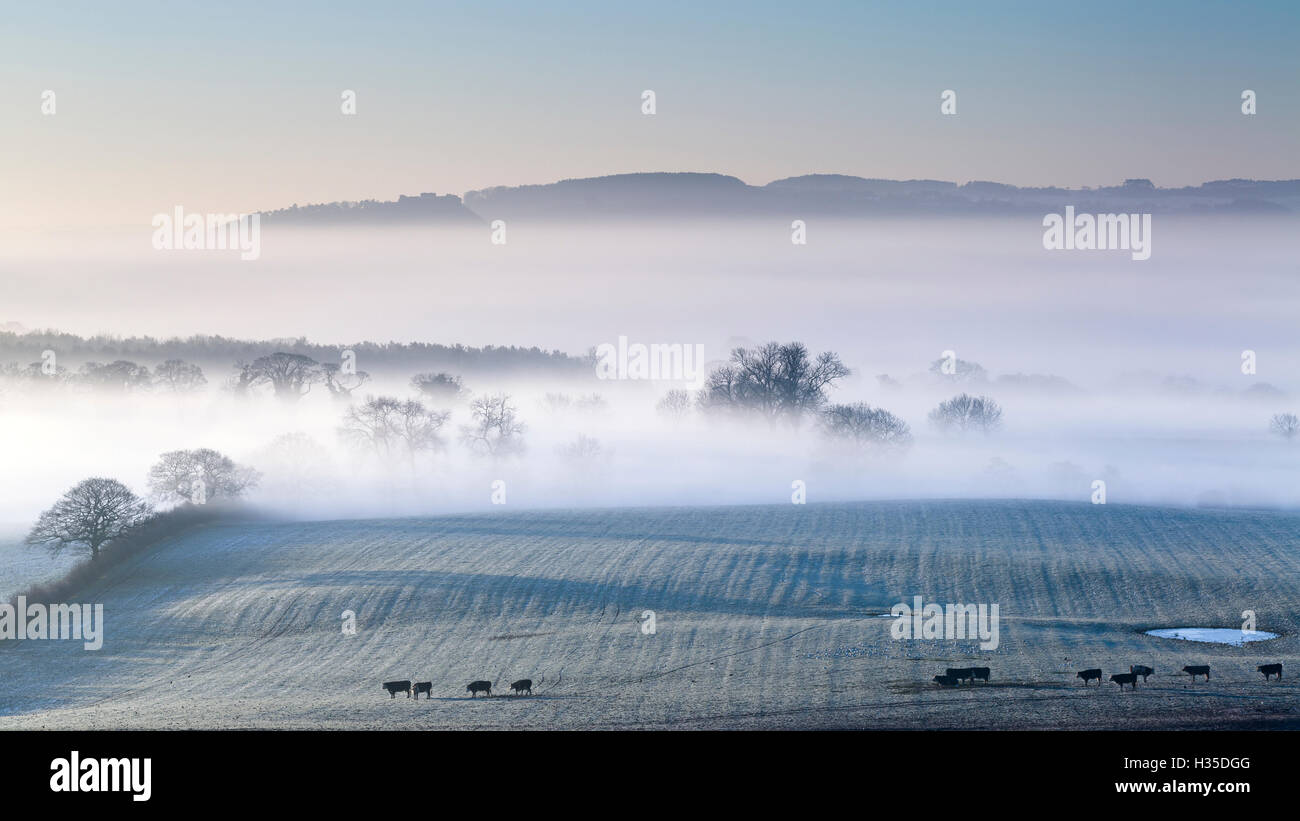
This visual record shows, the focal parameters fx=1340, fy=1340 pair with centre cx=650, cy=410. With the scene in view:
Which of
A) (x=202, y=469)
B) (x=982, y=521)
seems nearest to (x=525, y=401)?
(x=202, y=469)

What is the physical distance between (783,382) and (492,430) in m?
26.6

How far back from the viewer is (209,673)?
53.0m

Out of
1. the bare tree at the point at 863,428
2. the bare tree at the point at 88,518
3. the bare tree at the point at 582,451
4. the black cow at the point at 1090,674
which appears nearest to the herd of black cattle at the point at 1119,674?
the black cow at the point at 1090,674

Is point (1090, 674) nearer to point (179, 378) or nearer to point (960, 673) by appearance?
point (960, 673)

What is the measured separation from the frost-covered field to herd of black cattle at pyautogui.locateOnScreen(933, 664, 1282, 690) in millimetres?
→ 486

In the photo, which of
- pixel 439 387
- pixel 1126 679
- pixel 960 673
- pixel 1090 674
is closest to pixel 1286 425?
pixel 439 387

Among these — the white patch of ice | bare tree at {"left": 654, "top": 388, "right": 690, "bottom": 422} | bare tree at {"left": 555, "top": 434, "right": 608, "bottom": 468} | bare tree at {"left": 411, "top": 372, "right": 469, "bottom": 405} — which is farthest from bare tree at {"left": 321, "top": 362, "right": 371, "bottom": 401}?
the white patch of ice

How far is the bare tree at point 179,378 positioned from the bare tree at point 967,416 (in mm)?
82223

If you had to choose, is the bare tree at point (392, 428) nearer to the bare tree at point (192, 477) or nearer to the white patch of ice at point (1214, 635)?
the bare tree at point (192, 477)

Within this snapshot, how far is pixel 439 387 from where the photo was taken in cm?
13438

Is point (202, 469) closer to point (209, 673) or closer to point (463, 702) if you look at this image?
point (209, 673)

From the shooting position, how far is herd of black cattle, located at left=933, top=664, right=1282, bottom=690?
4228 centimetres
